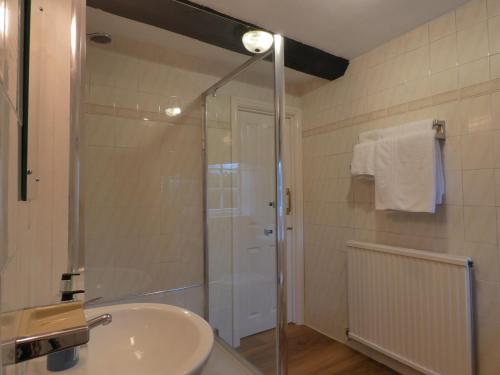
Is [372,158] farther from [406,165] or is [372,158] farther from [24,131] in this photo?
[24,131]

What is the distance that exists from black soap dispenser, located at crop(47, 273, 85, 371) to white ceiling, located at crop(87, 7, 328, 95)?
1302mm

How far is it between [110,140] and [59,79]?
85cm

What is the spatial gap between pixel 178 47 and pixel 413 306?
7.13 feet

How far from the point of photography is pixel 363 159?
198 cm

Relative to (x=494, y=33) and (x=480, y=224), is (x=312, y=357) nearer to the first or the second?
(x=480, y=224)

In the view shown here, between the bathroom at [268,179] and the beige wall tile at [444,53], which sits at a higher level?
the beige wall tile at [444,53]

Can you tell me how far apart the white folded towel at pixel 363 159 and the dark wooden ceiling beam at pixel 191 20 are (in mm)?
773

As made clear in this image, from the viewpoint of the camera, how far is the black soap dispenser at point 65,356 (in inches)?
30.5

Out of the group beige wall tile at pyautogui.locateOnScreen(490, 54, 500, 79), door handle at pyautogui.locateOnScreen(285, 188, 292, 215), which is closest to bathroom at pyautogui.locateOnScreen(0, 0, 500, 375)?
beige wall tile at pyautogui.locateOnScreen(490, 54, 500, 79)

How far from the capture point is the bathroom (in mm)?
1048

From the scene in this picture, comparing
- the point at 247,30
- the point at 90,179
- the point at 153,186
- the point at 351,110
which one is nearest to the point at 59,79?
the point at 90,179

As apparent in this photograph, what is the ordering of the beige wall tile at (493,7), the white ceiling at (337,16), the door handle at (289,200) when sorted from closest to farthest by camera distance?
1. the beige wall tile at (493,7)
2. the white ceiling at (337,16)
3. the door handle at (289,200)

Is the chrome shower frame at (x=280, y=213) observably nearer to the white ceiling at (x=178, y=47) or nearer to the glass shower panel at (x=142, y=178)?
the white ceiling at (x=178, y=47)

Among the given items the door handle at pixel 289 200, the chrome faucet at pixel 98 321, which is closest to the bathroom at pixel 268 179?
the chrome faucet at pixel 98 321
